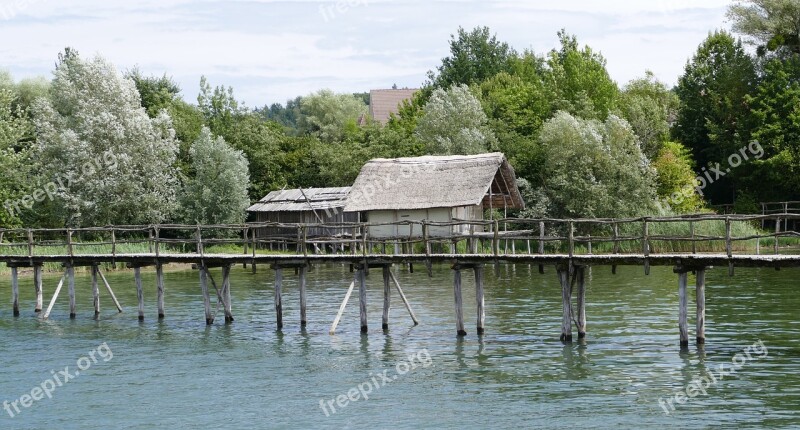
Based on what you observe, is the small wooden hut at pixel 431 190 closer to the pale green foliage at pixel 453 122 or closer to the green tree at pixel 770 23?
the pale green foliage at pixel 453 122

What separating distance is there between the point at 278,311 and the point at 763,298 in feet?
58.1

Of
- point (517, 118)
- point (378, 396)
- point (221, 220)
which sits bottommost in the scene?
point (378, 396)

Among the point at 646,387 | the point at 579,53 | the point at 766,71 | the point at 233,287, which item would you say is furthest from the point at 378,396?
the point at 579,53

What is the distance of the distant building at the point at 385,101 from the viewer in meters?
126

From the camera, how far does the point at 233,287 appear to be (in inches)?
1969

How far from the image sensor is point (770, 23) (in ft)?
218

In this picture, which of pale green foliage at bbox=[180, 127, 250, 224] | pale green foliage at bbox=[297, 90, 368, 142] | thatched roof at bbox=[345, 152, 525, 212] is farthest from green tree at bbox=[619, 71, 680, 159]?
pale green foliage at bbox=[297, 90, 368, 142]

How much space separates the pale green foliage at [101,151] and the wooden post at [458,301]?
106 ft

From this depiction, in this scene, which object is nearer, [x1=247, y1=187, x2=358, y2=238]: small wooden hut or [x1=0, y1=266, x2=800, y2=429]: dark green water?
[x1=0, y1=266, x2=800, y2=429]: dark green water

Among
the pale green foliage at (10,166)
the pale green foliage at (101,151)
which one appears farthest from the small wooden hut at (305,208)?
the pale green foliage at (10,166)

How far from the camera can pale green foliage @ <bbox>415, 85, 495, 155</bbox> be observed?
220 feet

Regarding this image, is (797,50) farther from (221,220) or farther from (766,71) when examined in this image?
(221,220)

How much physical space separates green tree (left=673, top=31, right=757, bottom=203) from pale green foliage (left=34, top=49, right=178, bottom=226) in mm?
32423

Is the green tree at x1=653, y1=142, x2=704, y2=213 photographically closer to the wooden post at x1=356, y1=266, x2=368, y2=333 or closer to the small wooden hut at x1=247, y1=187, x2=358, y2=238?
the small wooden hut at x1=247, y1=187, x2=358, y2=238
